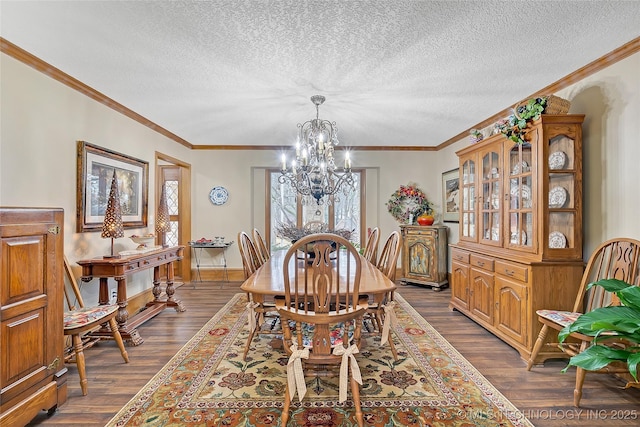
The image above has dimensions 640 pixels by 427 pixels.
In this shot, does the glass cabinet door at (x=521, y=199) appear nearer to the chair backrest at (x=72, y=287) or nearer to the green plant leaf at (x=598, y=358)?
the green plant leaf at (x=598, y=358)

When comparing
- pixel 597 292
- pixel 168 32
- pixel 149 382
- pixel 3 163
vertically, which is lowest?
pixel 149 382

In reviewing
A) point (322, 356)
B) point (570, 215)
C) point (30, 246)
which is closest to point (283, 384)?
point (322, 356)

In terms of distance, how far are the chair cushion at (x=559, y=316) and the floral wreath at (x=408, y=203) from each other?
3014mm

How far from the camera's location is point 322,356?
1.71 m

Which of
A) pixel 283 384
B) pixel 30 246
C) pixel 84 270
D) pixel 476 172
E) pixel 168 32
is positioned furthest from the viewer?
pixel 476 172

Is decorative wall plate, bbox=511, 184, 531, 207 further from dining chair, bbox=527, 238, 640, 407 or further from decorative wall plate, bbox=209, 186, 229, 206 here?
decorative wall plate, bbox=209, 186, 229, 206

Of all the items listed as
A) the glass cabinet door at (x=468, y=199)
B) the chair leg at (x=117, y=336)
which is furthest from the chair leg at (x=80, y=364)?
the glass cabinet door at (x=468, y=199)

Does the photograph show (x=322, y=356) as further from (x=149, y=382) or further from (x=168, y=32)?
(x=168, y=32)

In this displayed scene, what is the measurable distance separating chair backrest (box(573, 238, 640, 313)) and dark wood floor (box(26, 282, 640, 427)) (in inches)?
21.6

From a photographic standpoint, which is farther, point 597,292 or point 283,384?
point 597,292

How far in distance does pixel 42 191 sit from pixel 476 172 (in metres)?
4.11

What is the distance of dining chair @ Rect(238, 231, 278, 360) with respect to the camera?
238 cm

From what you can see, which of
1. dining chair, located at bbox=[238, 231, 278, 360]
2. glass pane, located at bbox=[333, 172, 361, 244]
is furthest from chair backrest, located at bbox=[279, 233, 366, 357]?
glass pane, located at bbox=[333, 172, 361, 244]

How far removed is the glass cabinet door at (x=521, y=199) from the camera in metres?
2.54
